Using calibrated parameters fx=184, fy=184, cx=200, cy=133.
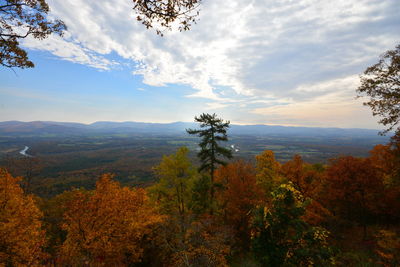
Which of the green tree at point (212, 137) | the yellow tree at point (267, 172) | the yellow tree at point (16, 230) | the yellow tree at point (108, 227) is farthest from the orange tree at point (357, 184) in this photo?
the yellow tree at point (16, 230)

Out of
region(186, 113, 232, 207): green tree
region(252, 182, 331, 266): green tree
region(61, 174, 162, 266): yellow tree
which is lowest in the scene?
region(61, 174, 162, 266): yellow tree

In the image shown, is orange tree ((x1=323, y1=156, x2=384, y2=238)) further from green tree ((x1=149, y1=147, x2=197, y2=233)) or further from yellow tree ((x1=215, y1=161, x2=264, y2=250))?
green tree ((x1=149, y1=147, x2=197, y2=233))

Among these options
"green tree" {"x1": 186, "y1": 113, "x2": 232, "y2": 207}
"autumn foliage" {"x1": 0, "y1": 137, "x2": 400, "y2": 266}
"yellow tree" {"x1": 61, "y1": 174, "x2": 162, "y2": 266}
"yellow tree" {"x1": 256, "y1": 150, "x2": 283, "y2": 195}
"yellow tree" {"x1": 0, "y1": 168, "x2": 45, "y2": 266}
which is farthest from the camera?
"yellow tree" {"x1": 256, "y1": 150, "x2": 283, "y2": 195}

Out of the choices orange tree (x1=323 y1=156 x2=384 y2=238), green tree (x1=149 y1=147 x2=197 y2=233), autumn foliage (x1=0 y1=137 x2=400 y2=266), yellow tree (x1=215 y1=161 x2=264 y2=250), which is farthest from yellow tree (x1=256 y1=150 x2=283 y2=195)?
green tree (x1=149 y1=147 x2=197 y2=233)

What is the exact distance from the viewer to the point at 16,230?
15.2 meters

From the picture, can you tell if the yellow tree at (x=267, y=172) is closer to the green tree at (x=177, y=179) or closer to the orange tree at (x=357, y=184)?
the orange tree at (x=357, y=184)

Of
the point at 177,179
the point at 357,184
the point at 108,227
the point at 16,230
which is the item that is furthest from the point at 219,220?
the point at 16,230

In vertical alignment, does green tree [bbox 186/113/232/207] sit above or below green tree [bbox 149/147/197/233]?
above

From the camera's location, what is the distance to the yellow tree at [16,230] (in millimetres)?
13844

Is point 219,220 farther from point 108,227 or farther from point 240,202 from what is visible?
point 108,227

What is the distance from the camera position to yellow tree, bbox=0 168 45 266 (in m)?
13.8

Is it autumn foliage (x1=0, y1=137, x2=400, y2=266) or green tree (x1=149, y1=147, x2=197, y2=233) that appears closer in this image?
autumn foliage (x1=0, y1=137, x2=400, y2=266)

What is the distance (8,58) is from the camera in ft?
25.8

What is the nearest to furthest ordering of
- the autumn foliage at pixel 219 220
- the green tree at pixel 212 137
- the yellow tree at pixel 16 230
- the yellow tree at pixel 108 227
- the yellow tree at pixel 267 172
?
the autumn foliage at pixel 219 220 → the yellow tree at pixel 16 230 → the yellow tree at pixel 108 227 → the green tree at pixel 212 137 → the yellow tree at pixel 267 172
